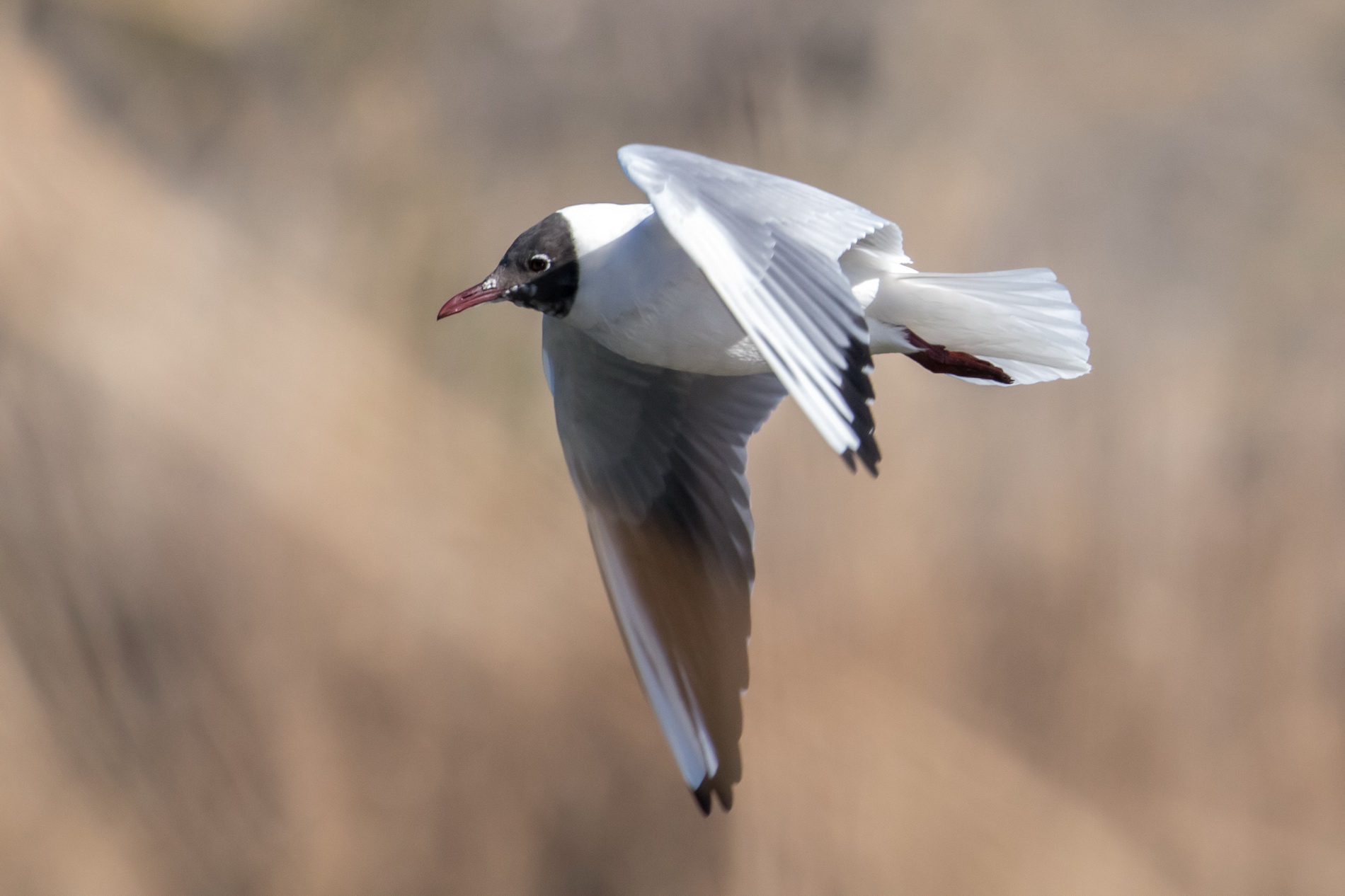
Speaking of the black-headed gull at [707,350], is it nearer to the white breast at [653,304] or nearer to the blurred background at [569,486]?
the white breast at [653,304]

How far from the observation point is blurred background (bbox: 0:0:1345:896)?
70.9 inches

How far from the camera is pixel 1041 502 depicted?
1.93m

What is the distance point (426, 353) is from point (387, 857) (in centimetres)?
87

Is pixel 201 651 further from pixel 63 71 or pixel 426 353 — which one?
pixel 63 71

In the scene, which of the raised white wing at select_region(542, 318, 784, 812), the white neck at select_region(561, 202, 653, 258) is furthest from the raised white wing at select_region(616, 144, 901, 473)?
the raised white wing at select_region(542, 318, 784, 812)

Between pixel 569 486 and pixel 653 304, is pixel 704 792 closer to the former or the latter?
pixel 653 304

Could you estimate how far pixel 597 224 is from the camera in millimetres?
858

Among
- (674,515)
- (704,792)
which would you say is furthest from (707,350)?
(704,792)

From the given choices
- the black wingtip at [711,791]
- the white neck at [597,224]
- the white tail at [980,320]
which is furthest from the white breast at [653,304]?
the black wingtip at [711,791]

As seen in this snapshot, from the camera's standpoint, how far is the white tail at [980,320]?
0.91 metres

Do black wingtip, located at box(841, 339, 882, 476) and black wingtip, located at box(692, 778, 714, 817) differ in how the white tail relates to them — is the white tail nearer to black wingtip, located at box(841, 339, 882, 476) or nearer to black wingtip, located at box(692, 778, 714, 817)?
black wingtip, located at box(841, 339, 882, 476)

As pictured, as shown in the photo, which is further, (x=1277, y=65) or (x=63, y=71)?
(x=1277, y=65)

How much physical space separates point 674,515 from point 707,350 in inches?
11.1

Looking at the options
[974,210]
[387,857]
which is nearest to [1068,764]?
[974,210]
